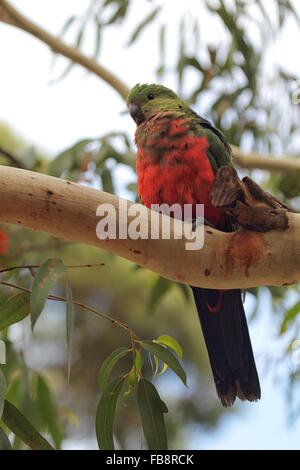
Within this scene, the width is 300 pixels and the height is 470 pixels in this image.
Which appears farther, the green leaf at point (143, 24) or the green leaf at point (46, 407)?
the green leaf at point (143, 24)

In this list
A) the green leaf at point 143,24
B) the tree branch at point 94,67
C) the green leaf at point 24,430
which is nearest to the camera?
the green leaf at point 24,430

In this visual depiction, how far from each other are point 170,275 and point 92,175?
46.5 inches

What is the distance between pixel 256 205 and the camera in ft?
3.83

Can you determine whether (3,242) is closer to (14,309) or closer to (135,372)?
(14,309)

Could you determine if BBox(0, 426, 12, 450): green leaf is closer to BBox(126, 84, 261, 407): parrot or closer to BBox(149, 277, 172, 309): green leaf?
BBox(126, 84, 261, 407): parrot

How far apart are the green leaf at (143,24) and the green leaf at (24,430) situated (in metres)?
1.80

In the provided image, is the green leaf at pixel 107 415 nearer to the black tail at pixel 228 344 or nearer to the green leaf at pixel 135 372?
the green leaf at pixel 135 372

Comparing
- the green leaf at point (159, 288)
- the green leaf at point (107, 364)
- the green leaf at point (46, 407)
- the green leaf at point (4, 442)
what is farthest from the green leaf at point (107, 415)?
the green leaf at point (159, 288)

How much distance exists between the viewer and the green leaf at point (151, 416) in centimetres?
110

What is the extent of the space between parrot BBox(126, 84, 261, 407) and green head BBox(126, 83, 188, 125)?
19cm

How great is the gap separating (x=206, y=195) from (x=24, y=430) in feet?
2.70

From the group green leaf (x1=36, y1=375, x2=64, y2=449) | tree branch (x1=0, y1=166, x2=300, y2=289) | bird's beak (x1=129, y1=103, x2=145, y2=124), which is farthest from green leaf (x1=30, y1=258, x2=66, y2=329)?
bird's beak (x1=129, y1=103, x2=145, y2=124)

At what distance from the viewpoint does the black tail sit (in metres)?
1.44

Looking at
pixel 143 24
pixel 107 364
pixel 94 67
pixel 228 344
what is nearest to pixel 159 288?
pixel 228 344
